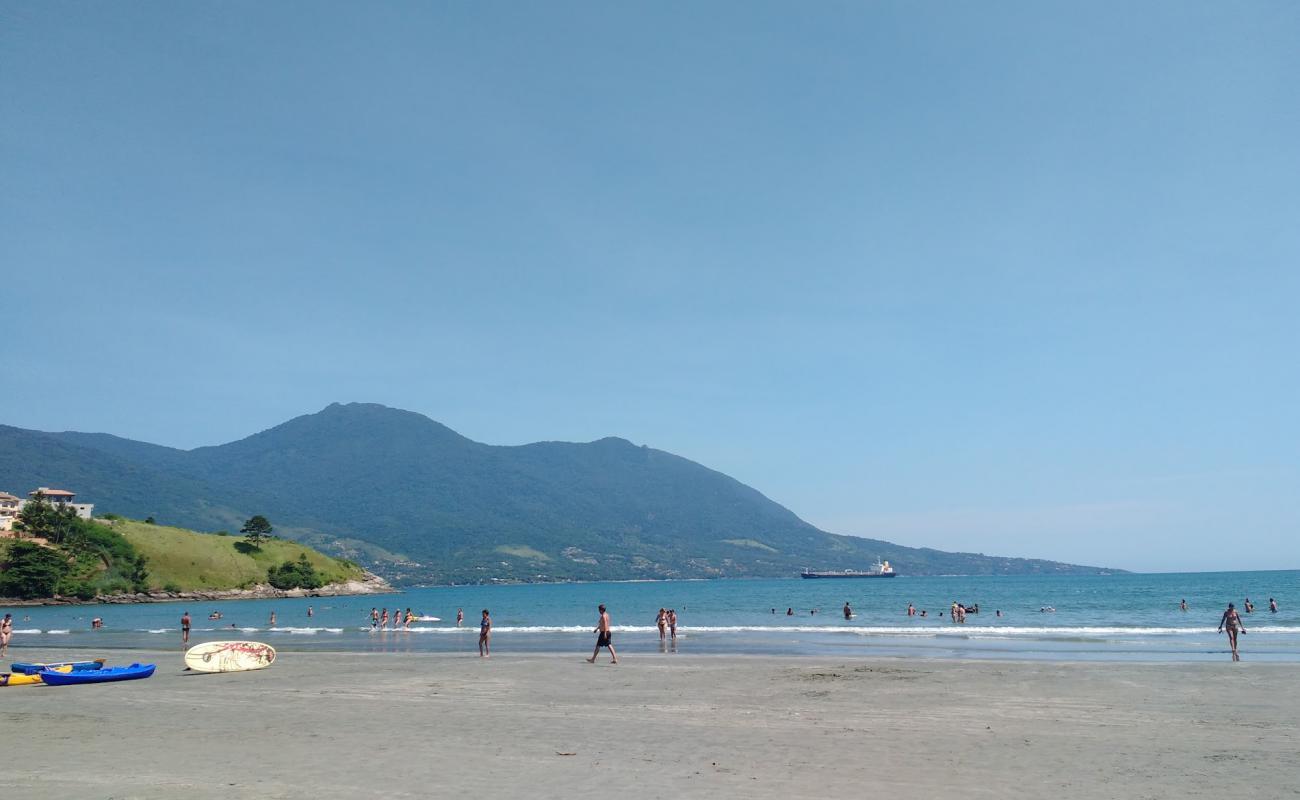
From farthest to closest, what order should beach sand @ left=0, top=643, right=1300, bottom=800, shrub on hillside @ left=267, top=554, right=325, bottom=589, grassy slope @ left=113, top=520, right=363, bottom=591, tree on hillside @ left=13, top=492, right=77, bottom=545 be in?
shrub on hillside @ left=267, top=554, right=325, bottom=589
grassy slope @ left=113, top=520, right=363, bottom=591
tree on hillside @ left=13, top=492, right=77, bottom=545
beach sand @ left=0, top=643, right=1300, bottom=800

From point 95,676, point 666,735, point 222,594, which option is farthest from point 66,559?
point 666,735

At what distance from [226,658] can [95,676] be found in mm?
4595

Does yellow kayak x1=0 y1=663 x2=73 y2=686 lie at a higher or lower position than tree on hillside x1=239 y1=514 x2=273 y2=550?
lower

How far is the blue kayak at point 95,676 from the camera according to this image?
88.6ft

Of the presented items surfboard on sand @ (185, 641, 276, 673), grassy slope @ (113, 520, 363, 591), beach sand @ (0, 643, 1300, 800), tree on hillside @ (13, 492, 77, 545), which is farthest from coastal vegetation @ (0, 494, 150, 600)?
beach sand @ (0, 643, 1300, 800)

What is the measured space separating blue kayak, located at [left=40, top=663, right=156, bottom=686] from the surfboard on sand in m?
1.59

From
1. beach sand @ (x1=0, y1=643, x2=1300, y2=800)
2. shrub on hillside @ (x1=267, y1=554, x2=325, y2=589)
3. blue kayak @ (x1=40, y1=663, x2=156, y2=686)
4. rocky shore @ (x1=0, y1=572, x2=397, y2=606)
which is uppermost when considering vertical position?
beach sand @ (x1=0, y1=643, x2=1300, y2=800)

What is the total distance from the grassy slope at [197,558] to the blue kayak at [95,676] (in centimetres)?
13550

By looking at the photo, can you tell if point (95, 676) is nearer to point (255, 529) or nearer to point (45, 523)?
point (45, 523)

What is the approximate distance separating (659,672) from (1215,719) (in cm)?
1741

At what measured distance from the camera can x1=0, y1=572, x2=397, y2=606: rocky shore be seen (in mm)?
128875

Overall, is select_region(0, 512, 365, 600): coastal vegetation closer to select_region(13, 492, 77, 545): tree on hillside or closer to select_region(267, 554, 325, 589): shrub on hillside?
select_region(267, 554, 325, 589): shrub on hillside

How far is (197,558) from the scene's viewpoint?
157 metres

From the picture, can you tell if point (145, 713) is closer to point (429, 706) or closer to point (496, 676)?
point (429, 706)
